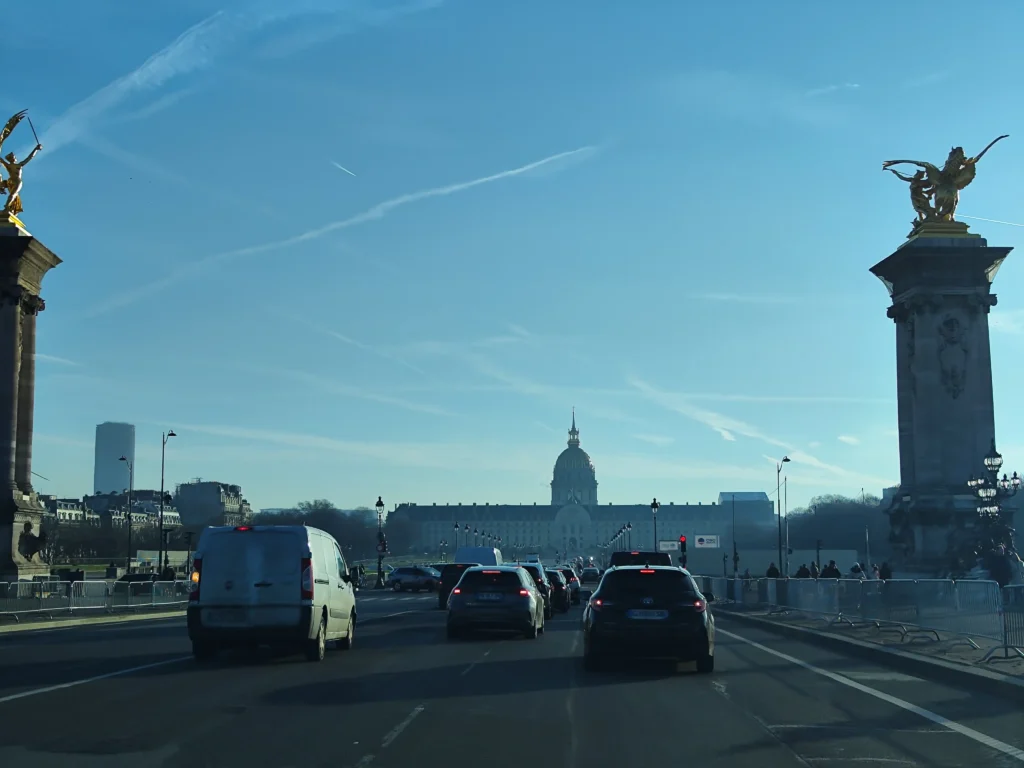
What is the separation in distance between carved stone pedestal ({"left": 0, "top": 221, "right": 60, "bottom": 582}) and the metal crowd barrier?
5.82 metres

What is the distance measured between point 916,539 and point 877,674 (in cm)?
3411

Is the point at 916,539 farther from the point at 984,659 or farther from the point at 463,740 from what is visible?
the point at 463,740

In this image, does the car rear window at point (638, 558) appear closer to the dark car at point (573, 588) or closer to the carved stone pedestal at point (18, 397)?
the dark car at point (573, 588)

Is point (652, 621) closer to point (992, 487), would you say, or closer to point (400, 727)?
point (400, 727)

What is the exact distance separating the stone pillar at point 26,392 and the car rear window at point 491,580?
95.4 ft

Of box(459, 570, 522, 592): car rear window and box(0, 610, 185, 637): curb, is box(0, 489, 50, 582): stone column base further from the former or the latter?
box(459, 570, 522, 592): car rear window

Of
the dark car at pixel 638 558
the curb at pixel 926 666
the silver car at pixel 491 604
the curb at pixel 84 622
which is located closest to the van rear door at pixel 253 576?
the silver car at pixel 491 604

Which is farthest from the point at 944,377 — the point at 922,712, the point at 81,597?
the point at 922,712

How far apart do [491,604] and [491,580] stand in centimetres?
59

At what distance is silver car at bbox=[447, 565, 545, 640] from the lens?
89.6 ft

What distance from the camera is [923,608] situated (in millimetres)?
25125

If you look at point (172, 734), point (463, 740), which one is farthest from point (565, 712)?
point (172, 734)

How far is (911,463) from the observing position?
55062 millimetres

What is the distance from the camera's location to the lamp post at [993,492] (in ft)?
144
